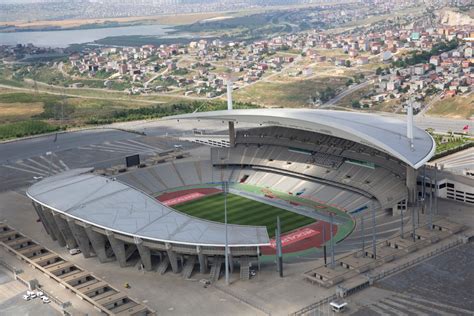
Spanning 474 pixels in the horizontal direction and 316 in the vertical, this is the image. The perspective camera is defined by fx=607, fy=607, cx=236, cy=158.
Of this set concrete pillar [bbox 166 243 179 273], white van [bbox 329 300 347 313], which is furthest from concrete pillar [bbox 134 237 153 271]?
white van [bbox 329 300 347 313]

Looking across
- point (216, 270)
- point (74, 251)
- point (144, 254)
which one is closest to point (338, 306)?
point (216, 270)

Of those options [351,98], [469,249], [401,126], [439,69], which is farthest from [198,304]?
[439,69]

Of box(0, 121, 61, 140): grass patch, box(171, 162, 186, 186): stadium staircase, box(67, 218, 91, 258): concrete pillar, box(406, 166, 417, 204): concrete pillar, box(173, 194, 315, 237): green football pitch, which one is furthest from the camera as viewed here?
box(0, 121, 61, 140): grass patch

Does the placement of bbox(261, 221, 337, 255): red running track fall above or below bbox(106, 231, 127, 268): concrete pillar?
below

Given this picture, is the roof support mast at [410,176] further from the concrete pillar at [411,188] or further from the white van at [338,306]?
the white van at [338,306]

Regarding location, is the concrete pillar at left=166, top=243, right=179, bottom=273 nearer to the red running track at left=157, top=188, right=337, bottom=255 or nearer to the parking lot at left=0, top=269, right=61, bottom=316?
the red running track at left=157, top=188, right=337, bottom=255

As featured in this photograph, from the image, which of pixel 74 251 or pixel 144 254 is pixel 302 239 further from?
pixel 74 251

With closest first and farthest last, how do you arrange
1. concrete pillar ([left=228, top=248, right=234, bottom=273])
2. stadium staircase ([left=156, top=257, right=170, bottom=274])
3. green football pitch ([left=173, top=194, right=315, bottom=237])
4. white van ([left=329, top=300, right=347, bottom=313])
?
white van ([left=329, top=300, right=347, bottom=313]) < concrete pillar ([left=228, top=248, right=234, bottom=273]) < stadium staircase ([left=156, top=257, right=170, bottom=274]) < green football pitch ([left=173, top=194, right=315, bottom=237])
